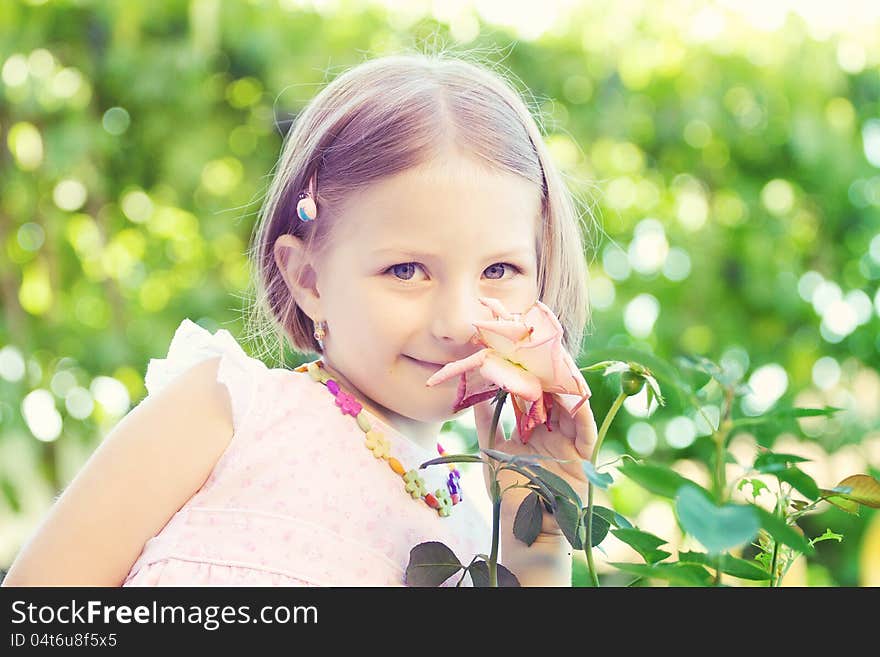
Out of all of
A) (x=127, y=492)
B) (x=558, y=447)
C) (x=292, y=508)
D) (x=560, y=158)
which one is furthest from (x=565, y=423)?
(x=560, y=158)

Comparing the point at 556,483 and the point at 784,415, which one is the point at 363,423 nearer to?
the point at 556,483

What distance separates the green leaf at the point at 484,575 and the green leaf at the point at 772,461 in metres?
0.19

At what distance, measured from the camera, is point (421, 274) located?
2.68ft

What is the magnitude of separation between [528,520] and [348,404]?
0.62 feet

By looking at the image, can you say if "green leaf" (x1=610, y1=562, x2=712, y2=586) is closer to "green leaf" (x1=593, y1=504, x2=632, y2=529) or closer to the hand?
"green leaf" (x1=593, y1=504, x2=632, y2=529)

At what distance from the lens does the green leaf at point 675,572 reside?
55 cm

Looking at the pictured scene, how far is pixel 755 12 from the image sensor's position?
240 cm

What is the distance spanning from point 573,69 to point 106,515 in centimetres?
197

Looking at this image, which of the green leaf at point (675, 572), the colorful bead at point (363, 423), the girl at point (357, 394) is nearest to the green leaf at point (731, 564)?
the green leaf at point (675, 572)

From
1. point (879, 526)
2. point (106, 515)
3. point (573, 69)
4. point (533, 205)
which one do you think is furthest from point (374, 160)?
point (573, 69)

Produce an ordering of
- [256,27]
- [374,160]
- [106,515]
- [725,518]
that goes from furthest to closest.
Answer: [256,27] < [374,160] < [106,515] < [725,518]

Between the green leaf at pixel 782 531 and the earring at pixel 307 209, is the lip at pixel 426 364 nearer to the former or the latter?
the earring at pixel 307 209
